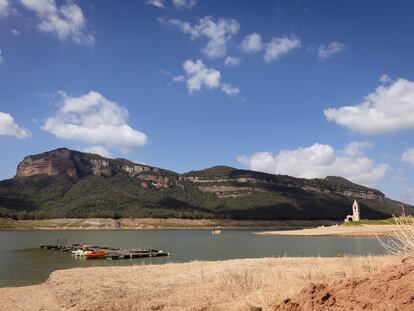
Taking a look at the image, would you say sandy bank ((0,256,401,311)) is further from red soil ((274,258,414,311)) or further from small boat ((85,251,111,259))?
small boat ((85,251,111,259))

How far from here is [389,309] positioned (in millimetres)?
8633

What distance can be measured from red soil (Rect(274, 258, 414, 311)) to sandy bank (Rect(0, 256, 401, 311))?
5.22 feet

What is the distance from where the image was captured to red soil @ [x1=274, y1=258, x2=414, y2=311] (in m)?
8.94

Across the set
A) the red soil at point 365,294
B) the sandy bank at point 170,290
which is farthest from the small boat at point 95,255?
the red soil at point 365,294

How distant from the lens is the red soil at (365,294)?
894 centimetres

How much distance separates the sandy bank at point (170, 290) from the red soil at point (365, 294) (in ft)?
5.22

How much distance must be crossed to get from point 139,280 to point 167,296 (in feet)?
24.6

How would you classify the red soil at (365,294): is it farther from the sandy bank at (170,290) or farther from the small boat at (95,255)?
the small boat at (95,255)

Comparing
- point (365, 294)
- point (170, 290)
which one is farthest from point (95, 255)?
point (365, 294)

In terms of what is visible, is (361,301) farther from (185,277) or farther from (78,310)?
(185,277)

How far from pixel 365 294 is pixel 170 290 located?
13.8m

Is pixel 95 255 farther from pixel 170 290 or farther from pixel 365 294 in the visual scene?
pixel 365 294

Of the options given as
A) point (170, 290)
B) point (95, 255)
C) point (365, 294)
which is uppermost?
point (365, 294)

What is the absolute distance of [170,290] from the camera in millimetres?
21750
